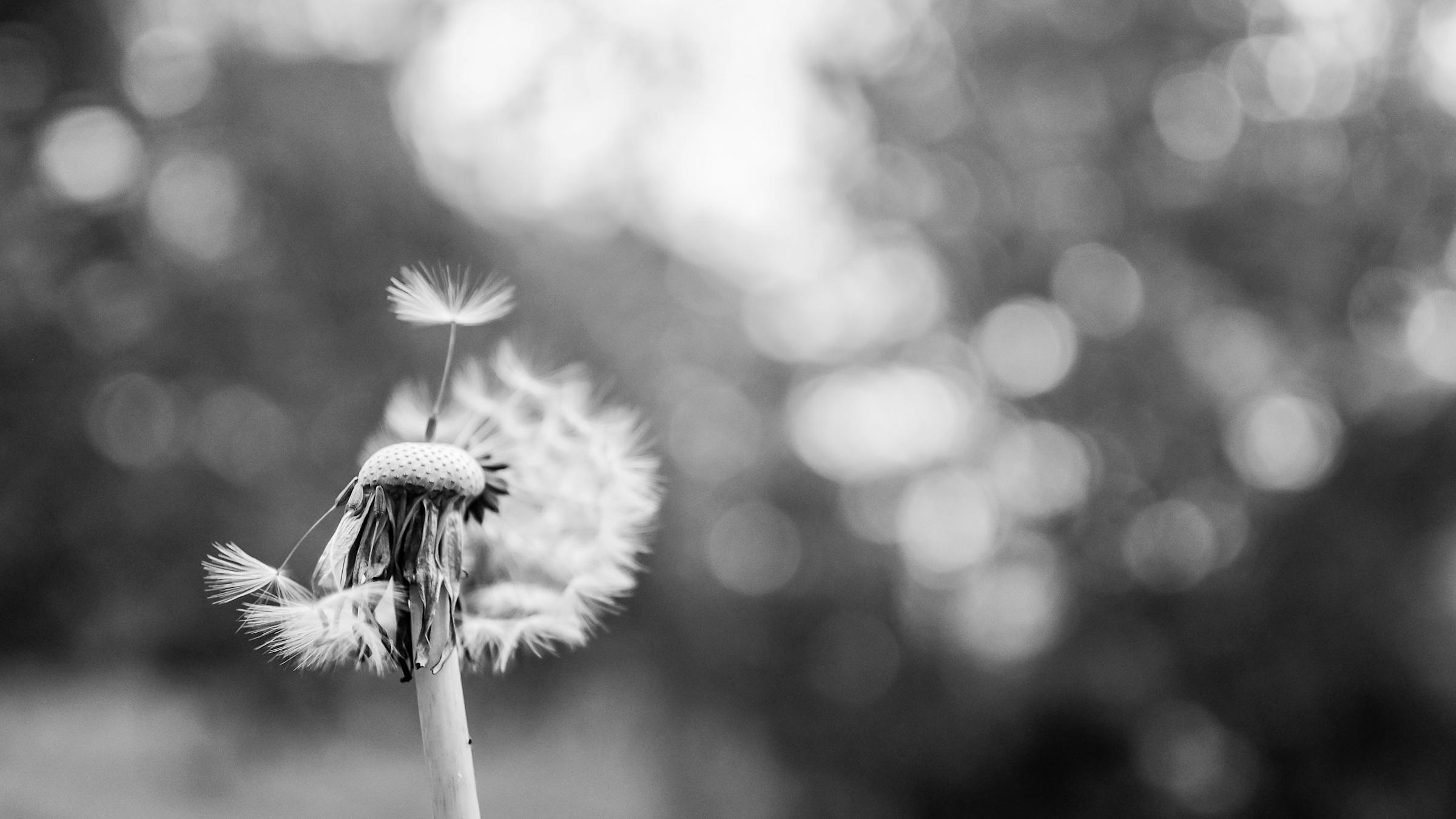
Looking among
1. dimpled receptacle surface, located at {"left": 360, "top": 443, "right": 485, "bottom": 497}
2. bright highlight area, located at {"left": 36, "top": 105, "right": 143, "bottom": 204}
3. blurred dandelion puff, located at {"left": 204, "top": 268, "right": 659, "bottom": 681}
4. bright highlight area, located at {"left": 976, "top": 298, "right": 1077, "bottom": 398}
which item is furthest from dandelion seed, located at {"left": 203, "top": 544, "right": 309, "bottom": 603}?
bright highlight area, located at {"left": 976, "top": 298, "right": 1077, "bottom": 398}

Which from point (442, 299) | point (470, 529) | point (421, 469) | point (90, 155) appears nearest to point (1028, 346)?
point (90, 155)

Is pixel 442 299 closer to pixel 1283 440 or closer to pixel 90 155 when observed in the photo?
pixel 1283 440

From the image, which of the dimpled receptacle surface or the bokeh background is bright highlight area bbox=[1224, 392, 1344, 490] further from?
the dimpled receptacle surface

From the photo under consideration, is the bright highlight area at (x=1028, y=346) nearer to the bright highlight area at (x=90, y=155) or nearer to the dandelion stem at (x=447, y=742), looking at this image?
the bright highlight area at (x=90, y=155)

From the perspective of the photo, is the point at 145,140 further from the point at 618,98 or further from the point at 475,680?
the point at 475,680

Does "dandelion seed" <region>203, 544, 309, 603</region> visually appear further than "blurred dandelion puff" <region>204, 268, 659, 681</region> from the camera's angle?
Yes

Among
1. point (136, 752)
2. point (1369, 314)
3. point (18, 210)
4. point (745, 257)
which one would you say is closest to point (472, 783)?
point (18, 210)
